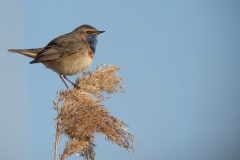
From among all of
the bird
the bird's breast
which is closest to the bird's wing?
the bird

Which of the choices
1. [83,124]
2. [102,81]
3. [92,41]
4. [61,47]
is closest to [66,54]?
[61,47]

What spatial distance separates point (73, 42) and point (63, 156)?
4682 mm

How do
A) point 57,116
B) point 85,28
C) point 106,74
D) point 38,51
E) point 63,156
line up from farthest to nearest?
1. point 85,28
2. point 38,51
3. point 106,74
4. point 57,116
5. point 63,156

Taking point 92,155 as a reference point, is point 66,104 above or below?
above

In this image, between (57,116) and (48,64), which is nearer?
(57,116)

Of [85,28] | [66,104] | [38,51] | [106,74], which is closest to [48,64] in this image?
[38,51]

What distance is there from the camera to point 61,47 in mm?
8359

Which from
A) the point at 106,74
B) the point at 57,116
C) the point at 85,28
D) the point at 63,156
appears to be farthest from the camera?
the point at 85,28

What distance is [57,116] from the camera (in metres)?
4.33

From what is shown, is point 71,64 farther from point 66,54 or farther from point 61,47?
point 61,47

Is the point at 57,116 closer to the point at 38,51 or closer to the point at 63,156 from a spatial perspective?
the point at 63,156

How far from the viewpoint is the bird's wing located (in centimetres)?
806

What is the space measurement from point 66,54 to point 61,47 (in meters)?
0.15

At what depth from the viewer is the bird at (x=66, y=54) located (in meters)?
8.12
